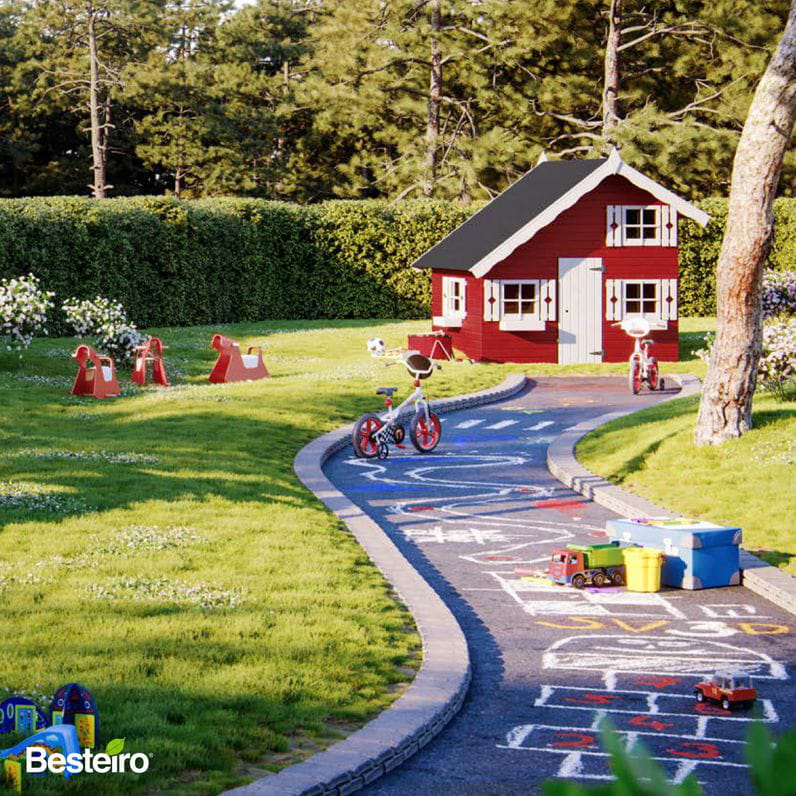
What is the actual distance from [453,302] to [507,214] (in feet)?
10.5

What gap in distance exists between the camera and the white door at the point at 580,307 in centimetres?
3528

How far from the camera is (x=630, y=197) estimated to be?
35.6 m

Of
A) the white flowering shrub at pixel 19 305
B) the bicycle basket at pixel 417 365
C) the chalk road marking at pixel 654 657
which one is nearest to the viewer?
the chalk road marking at pixel 654 657

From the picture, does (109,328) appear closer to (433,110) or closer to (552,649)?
(552,649)

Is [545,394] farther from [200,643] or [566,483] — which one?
[200,643]

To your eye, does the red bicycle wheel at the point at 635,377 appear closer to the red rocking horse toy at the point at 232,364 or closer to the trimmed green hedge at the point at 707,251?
the red rocking horse toy at the point at 232,364

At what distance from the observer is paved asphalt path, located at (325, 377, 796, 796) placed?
705 cm

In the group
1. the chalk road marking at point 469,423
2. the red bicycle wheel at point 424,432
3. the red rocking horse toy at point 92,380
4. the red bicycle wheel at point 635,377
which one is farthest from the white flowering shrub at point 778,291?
the red rocking horse toy at point 92,380

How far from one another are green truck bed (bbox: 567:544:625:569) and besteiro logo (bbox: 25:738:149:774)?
629cm

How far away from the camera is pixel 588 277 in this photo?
35281 millimetres

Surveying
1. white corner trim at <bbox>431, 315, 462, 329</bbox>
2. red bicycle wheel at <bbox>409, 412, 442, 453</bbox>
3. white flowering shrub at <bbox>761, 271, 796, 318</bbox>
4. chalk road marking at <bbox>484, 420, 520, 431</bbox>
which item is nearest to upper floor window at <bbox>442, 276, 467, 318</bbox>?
white corner trim at <bbox>431, 315, 462, 329</bbox>

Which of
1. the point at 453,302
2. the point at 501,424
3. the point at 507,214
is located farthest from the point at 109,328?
the point at 507,214

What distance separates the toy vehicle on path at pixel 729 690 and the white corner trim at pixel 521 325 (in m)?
26.9

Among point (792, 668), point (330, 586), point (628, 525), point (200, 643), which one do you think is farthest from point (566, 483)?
point (200, 643)
